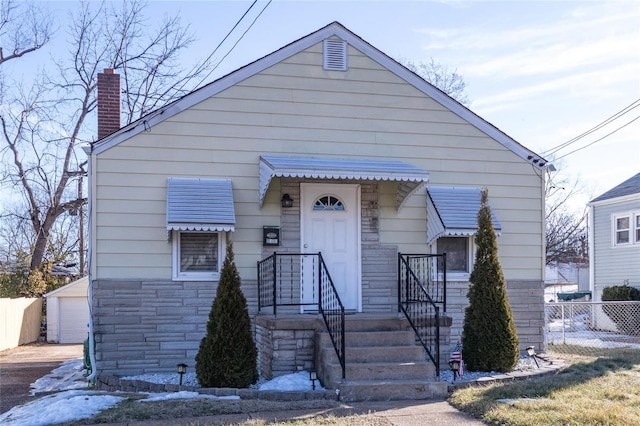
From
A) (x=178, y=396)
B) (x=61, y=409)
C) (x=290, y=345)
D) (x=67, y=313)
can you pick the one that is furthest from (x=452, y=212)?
(x=67, y=313)

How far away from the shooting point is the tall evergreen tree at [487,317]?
9.44 metres

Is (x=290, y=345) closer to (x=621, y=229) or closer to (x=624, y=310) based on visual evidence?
(x=624, y=310)

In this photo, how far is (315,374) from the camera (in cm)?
848

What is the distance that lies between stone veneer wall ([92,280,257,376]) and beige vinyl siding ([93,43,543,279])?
0.28 metres

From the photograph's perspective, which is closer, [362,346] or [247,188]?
[362,346]

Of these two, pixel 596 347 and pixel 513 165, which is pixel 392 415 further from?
pixel 596 347

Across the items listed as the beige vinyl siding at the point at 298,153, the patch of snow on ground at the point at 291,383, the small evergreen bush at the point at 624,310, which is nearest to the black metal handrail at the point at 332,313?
the patch of snow on ground at the point at 291,383

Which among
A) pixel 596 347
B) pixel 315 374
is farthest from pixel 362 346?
pixel 596 347

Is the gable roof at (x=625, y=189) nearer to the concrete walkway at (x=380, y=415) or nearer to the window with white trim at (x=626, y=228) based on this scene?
the window with white trim at (x=626, y=228)

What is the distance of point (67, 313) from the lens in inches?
923

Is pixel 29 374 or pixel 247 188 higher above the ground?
pixel 247 188

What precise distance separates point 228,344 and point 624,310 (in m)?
13.8

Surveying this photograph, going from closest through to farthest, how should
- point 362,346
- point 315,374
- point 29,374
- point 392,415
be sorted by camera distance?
point 392,415
point 315,374
point 362,346
point 29,374

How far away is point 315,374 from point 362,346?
2.95 ft
